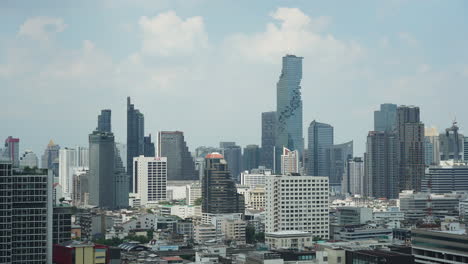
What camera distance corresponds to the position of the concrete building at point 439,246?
60844mm

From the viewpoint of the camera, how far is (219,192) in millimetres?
137125

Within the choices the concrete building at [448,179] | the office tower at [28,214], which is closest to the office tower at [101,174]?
the concrete building at [448,179]

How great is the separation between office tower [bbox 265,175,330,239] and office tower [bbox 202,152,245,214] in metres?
30.5

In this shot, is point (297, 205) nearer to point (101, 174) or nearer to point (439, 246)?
point (439, 246)

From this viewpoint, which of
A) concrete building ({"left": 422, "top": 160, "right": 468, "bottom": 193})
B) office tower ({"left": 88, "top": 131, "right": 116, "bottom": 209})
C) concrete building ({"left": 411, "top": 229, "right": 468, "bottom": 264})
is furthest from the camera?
office tower ({"left": 88, "top": 131, "right": 116, "bottom": 209})

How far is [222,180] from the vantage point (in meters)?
138

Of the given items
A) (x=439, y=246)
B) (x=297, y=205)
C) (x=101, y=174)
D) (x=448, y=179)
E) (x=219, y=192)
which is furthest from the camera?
(x=101, y=174)

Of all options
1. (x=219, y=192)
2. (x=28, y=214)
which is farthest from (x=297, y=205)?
(x=28, y=214)

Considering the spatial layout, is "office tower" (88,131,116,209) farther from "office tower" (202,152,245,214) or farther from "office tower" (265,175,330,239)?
"office tower" (265,175,330,239)

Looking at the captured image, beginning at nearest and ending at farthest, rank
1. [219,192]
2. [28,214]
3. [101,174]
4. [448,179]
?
[28,214], [219,192], [448,179], [101,174]

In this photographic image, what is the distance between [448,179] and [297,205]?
83212 millimetres

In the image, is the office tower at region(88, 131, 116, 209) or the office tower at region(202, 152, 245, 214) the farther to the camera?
the office tower at region(88, 131, 116, 209)

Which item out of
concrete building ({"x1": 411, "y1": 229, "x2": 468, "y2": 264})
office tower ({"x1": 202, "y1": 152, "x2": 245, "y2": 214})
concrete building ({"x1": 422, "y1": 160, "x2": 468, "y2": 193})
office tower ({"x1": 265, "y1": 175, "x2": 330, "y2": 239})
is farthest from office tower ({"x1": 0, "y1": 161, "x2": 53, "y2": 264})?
concrete building ({"x1": 422, "y1": 160, "x2": 468, "y2": 193})

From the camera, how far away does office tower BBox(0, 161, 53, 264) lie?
201 feet
